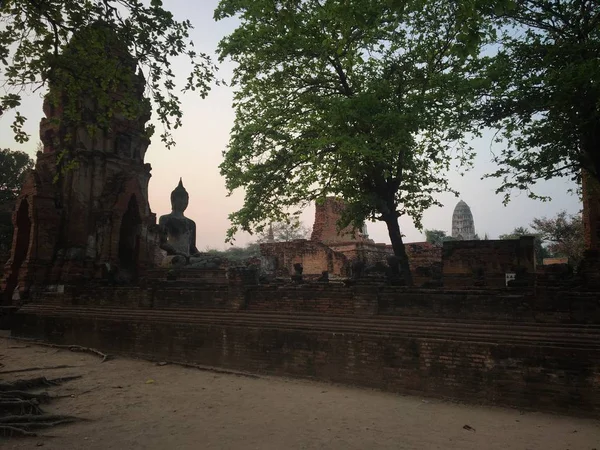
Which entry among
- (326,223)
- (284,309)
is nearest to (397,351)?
(284,309)

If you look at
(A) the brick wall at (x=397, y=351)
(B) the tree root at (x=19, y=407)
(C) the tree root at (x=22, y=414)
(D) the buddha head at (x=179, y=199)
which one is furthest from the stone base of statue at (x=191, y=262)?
(B) the tree root at (x=19, y=407)

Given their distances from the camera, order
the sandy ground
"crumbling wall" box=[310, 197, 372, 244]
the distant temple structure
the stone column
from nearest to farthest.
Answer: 1. the sandy ground
2. the stone column
3. "crumbling wall" box=[310, 197, 372, 244]
4. the distant temple structure

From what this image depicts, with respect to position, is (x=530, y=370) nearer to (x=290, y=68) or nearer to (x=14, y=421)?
(x=14, y=421)

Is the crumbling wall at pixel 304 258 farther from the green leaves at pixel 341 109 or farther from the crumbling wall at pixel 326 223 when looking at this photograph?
the green leaves at pixel 341 109

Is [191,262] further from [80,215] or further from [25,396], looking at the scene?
[25,396]

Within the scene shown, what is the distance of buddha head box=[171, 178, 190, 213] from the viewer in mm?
17266

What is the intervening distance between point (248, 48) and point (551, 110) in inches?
296

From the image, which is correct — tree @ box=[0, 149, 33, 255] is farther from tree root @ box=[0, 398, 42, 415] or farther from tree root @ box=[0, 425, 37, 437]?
tree root @ box=[0, 425, 37, 437]

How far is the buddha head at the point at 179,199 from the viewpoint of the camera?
56.6 ft

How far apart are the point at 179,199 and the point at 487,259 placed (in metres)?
11.2

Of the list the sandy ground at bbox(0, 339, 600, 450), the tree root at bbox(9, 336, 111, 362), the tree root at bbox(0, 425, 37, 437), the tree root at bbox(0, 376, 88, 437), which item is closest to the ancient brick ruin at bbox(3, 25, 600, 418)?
the tree root at bbox(9, 336, 111, 362)

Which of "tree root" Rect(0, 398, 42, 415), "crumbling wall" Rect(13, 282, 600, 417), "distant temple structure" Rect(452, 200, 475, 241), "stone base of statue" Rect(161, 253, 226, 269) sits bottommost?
"tree root" Rect(0, 398, 42, 415)

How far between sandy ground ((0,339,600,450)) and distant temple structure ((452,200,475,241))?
53.1 m

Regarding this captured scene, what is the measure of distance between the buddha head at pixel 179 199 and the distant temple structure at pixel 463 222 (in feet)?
149
